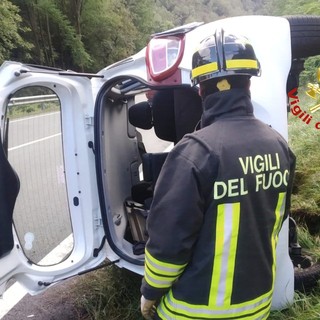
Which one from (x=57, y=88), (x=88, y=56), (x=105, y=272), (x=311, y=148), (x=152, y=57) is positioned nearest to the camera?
(x=152, y=57)

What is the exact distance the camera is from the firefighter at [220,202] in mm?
1369

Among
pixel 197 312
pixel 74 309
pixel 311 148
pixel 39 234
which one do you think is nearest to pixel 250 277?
pixel 197 312

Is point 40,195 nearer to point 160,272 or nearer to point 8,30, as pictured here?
point 160,272

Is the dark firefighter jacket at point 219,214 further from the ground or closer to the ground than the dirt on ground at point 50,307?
further from the ground

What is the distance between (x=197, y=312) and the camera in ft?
4.93

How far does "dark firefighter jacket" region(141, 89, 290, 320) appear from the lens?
1366 millimetres

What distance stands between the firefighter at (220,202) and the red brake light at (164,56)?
52cm

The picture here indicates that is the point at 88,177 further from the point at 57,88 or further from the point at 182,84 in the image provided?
the point at 182,84

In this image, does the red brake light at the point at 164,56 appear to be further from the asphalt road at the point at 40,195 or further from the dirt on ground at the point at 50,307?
the dirt on ground at the point at 50,307

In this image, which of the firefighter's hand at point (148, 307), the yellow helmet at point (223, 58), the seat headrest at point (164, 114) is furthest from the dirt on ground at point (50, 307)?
the yellow helmet at point (223, 58)

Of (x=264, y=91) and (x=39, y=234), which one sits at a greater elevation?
(x=264, y=91)

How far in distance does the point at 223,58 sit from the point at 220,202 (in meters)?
0.53

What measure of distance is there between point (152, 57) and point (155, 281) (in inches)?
46.5

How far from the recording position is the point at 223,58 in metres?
1.43
